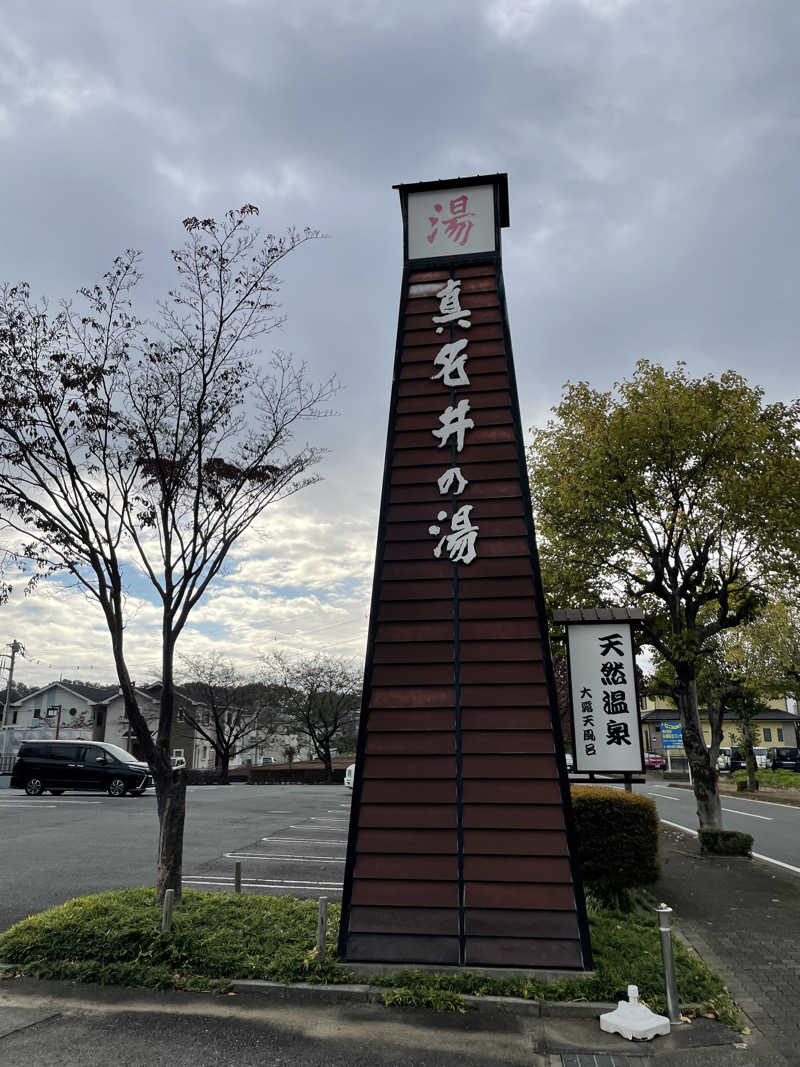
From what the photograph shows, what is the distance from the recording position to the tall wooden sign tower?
5.96 metres

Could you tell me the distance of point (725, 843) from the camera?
1289cm

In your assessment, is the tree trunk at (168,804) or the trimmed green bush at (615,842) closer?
the tree trunk at (168,804)

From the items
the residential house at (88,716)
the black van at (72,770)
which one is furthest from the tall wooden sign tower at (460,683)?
the residential house at (88,716)

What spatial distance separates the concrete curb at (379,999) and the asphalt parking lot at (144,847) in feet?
12.6

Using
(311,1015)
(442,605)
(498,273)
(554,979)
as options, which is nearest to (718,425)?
(498,273)

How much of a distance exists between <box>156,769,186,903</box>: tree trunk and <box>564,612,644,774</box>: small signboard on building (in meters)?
4.28

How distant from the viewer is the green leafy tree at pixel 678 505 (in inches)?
474

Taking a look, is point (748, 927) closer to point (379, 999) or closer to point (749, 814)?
point (379, 999)

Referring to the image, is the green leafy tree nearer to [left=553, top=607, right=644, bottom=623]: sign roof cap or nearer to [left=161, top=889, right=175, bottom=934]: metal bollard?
[left=553, top=607, right=644, bottom=623]: sign roof cap

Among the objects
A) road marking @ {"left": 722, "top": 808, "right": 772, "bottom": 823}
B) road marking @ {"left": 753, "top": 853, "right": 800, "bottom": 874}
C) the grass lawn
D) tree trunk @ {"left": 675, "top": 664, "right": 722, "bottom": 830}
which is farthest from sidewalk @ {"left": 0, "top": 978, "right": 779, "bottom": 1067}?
road marking @ {"left": 722, "top": 808, "right": 772, "bottom": 823}

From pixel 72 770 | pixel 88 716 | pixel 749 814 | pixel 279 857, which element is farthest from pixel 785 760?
pixel 88 716

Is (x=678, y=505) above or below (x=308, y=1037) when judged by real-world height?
above

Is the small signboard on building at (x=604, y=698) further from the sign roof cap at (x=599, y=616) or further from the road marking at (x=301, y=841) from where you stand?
the road marking at (x=301, y=841)

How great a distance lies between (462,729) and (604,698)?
1.88 metres
